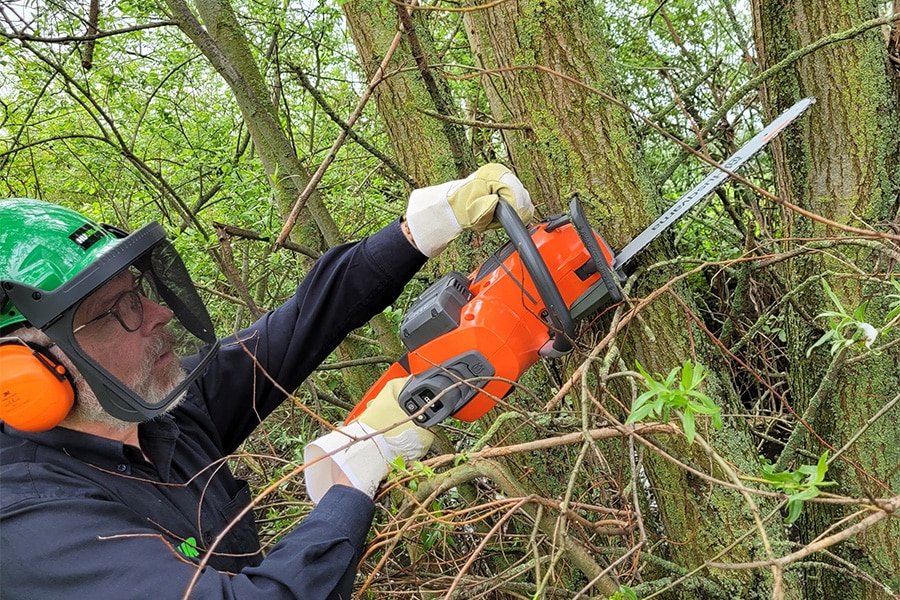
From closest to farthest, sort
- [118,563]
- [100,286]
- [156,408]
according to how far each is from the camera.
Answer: [118,563] < [100,286] < [156,408]

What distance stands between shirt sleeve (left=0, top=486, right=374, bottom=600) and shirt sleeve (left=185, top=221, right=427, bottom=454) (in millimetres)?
622

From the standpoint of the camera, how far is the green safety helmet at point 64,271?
155 cm

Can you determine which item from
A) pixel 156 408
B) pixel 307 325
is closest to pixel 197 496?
pixel 156 408

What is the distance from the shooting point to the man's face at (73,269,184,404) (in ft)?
5.71

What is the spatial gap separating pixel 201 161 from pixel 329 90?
45.0 inches

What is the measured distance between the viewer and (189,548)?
5.59 feet

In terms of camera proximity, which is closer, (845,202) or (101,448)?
(101,448)

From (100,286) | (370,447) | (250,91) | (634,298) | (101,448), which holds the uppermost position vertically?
(250,91)

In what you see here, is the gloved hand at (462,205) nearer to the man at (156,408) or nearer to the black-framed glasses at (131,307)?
the man at (156,408)

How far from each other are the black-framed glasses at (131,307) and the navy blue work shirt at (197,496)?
26 cm

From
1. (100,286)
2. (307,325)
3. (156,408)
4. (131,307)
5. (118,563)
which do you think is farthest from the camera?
(307,325)

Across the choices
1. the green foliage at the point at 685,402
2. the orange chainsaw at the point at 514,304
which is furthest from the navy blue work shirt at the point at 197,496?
the green foliage at the point at 685,402

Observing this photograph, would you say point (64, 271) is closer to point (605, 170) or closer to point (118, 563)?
point (118, 563)

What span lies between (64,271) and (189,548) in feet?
2.51
